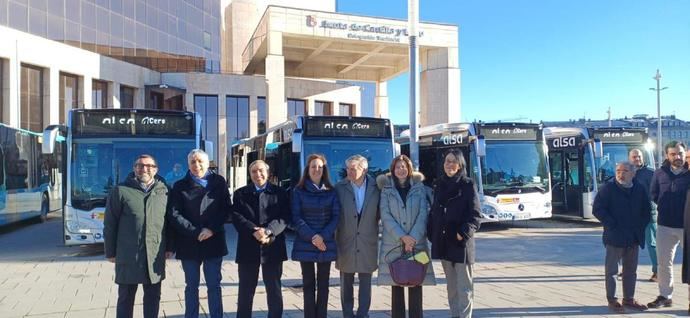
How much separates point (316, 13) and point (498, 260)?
2351cm

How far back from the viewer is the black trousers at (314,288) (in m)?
5.78

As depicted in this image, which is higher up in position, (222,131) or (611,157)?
(222,131)

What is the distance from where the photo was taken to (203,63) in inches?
1793

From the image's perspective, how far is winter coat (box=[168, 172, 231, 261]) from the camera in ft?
18.1

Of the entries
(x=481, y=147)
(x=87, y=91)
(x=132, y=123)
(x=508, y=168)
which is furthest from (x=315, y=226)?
(x=87, y=91)

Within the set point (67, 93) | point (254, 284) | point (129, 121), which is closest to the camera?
point (254, 284)

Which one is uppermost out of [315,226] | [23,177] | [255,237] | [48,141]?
[48,141]

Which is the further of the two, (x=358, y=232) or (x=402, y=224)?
(x=358, y=232)

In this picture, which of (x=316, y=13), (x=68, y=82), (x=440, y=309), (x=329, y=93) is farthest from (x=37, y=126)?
(x=440, y=309)

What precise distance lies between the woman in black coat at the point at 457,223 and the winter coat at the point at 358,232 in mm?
595

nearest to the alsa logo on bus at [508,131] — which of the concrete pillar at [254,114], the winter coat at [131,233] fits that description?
the winter coat at [131,233]

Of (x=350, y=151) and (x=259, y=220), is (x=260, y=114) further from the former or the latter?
(x=259, y=220)

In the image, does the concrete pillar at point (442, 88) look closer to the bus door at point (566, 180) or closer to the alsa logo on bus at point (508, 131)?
the bus door at point (566, 180)

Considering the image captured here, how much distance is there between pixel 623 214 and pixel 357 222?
3.13 meters
